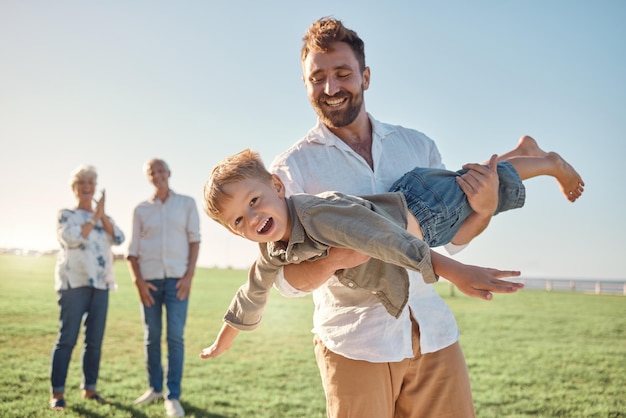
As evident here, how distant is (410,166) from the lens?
8.99 ft

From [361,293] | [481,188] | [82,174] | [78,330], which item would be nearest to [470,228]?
[481,188]

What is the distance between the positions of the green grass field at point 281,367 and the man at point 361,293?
10.8ft

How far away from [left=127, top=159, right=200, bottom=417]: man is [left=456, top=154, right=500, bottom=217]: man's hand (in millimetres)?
3960

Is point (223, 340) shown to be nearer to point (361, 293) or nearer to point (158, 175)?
point (361, 293)

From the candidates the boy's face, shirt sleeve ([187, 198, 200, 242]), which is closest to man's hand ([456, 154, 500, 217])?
the boy's face

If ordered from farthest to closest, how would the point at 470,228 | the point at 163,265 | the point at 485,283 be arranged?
the point at 163,265 → the point at 470,228 → the point at 485,283

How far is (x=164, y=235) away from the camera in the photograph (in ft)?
20.2

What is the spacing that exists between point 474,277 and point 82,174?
5.26 m

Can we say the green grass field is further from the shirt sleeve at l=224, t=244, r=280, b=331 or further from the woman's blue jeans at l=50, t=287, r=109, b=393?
the shirt sleeve at l=224, t=244, r=280, b=331

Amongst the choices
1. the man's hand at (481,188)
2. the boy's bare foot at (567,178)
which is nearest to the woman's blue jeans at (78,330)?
the man's hand at (481,188)

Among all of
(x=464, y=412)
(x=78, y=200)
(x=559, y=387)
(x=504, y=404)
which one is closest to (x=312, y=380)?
(x=504, y=404)

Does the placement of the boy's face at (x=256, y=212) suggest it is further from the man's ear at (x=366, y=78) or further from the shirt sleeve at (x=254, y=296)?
the man's ear at (x=366, y=78)

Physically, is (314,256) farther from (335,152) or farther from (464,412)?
(464,412)

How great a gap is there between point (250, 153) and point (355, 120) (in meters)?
0.56
